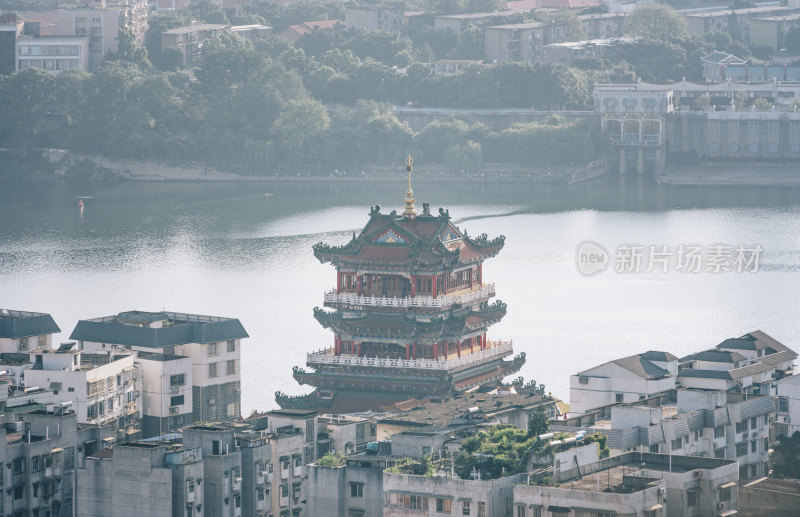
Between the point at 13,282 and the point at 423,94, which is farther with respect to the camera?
the point at 423,94

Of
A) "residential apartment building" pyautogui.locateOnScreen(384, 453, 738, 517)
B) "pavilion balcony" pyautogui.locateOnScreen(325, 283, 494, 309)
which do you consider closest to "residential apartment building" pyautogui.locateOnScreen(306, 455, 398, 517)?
"residential apartment building" pyautogui.locateOnScreen(384, 453, 738, 517)

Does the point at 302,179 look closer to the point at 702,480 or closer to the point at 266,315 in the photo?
the point at 266,315

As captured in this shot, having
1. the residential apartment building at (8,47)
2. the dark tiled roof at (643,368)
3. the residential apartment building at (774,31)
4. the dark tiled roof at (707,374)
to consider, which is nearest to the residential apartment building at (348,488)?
the dark tiled roof at (643,368)

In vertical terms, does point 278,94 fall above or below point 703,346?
above

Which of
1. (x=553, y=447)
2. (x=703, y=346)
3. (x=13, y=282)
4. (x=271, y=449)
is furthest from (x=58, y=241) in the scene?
(x=553, y=447)

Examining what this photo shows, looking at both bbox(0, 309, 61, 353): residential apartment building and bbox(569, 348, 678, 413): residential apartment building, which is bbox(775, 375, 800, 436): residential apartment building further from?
bbox(0, 309, 61, 353): residential apartment building

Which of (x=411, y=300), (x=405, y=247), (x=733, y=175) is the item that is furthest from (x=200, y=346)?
(x=733, y=175)
